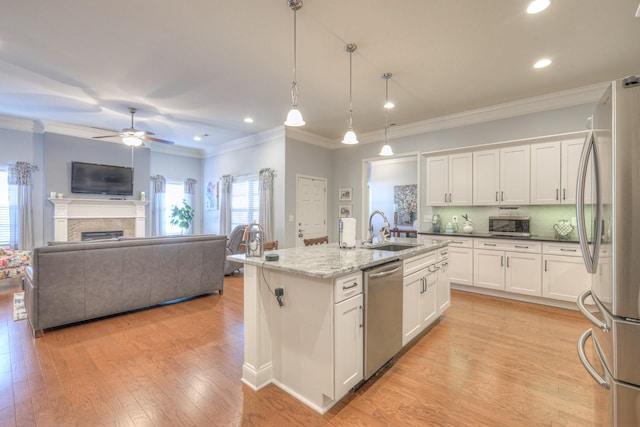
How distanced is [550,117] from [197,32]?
4.87 metres

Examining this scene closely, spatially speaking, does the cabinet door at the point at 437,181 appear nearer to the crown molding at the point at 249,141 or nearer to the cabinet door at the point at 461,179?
the cabinet door at the point at 461,179

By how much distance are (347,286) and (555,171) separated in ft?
13.2

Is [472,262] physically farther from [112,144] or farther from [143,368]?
[112,144]

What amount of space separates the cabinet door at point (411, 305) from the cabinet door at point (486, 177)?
259 cm

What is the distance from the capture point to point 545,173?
13.7 ft

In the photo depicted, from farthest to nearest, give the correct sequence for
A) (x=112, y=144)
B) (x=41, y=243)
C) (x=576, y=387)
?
1. (x=112, y=144)
2. (x=41, y=243)
3. (x=576, y=387)

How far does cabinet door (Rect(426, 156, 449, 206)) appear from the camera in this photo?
5086 mm

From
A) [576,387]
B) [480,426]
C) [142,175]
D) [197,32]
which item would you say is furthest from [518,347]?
[142,175]

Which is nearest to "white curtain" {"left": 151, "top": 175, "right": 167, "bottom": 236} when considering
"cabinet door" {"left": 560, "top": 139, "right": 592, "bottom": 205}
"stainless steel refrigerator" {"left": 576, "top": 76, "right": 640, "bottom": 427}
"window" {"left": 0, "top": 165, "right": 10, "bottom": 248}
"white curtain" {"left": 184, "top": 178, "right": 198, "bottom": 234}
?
"white curtain" {"left": 184, "top": 178, "right": 198, "bottom": 234}

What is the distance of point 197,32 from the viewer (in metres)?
2.79

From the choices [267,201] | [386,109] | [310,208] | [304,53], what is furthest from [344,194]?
[304,53]

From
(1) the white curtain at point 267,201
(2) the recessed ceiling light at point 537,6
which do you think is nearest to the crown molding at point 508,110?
(2) the recessed ceiling light at point 537,6

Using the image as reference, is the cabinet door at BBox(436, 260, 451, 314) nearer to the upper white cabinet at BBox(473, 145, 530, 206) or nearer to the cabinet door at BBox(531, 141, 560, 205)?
the upper white cabinet at BBox(473, 145, 530, 206)

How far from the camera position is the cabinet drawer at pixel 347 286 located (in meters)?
1.85
